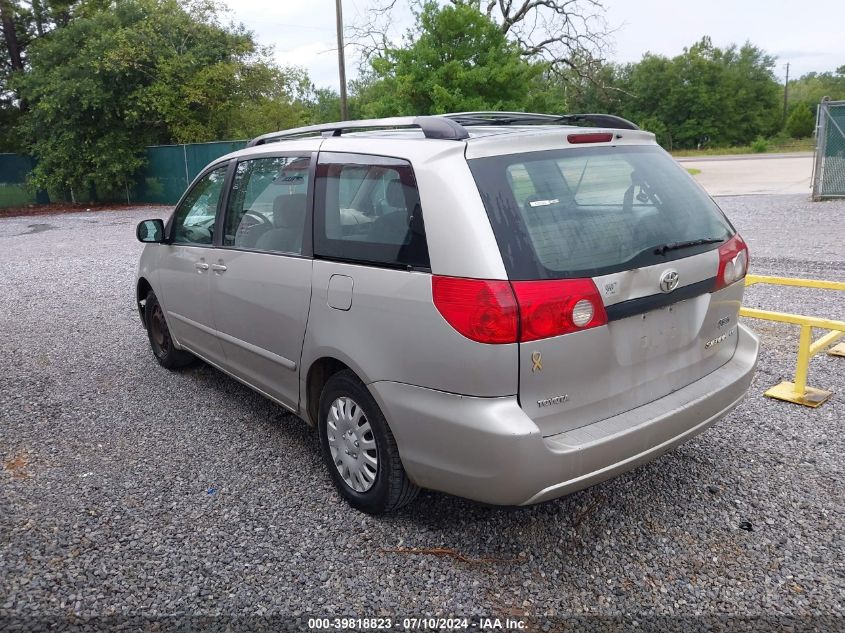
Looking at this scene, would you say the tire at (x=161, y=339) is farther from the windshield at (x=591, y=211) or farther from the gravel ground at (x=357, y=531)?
the windshield at (x=591, y=211)

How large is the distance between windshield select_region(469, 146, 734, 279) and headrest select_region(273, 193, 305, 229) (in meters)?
1.13

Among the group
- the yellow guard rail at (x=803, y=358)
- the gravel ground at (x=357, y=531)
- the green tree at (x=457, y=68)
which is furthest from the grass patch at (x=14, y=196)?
the yellow guard rail at (x=803, y=358)

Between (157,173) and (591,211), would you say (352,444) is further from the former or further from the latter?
(157,173)

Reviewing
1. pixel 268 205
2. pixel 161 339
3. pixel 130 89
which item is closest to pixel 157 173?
pixel 130 89

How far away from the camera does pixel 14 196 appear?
25266 millimetres

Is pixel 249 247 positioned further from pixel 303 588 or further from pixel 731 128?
pixel 731 128

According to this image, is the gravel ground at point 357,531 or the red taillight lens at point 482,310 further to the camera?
the gravel ground at point 357,531

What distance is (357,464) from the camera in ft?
10.1

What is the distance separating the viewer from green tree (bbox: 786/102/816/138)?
59406 millimetres

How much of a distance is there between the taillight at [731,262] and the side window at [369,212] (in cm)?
136

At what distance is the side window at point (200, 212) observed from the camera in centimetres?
427

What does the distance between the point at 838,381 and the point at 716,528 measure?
2245 millimetres

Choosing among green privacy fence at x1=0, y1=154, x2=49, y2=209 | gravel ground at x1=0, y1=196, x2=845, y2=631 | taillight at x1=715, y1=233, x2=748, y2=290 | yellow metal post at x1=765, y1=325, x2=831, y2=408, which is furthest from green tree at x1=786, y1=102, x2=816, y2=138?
taillight at x1=715, y1=233, x2=748, y2=290

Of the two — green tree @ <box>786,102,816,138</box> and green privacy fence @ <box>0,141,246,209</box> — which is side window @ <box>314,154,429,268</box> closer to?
green privacy fence @ <box>0,141,246,209</box>
